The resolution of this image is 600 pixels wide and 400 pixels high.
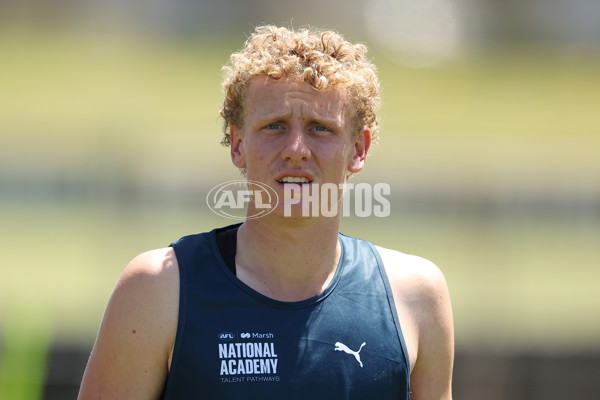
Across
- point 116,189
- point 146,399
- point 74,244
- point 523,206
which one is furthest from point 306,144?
point 74,244

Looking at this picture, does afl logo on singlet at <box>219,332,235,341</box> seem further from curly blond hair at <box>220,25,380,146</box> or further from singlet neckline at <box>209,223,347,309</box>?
curly blond hair at <box>220,25,380,146</box>

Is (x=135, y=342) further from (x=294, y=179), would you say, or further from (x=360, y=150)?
(x=360, y=150)

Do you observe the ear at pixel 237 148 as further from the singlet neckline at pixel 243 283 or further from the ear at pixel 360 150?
the ear at pixel 360 150

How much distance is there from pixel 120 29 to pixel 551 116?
7263 millimetres

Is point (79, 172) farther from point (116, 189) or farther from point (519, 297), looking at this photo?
point (519, 297)

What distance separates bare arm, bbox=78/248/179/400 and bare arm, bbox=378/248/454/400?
2.68 feet

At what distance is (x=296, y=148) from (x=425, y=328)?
0.79m

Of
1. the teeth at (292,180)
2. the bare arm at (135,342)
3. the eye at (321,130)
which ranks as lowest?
the bare arm at (135,342)

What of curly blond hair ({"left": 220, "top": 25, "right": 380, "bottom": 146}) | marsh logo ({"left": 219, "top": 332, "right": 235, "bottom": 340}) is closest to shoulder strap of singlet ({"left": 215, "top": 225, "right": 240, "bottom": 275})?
marsh logo ({"left": 219, "top": 332, "right": 235, "bottom": 340})

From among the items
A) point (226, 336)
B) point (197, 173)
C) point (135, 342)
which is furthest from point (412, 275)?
point (197, 173)

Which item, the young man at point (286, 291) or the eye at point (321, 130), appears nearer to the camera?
the young man at point (286, 291)

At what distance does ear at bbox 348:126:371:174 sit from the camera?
9.51 ft

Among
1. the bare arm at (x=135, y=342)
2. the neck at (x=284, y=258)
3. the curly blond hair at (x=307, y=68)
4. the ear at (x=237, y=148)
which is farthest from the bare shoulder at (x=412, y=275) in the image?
the bare arm at (x=135, y=342)

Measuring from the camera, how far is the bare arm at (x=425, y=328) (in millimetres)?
2814
